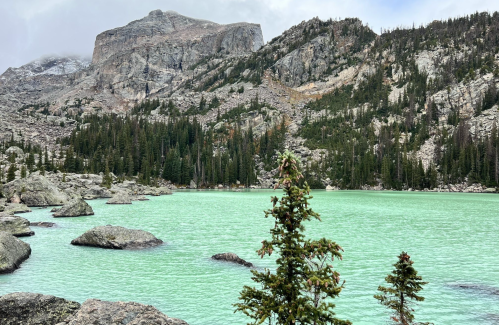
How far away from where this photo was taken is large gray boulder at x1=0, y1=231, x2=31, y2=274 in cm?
1453

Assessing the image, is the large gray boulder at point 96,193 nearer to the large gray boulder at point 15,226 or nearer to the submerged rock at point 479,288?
the large gray boulder at point 15,226

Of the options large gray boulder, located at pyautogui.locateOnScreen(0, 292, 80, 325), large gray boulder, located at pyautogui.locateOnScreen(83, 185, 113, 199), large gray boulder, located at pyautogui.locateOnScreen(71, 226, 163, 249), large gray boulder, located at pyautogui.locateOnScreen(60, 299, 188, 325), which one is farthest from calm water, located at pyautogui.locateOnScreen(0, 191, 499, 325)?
large gray boulder, located at pyautogui.locateOnScreen(83, 185, 113, 199)

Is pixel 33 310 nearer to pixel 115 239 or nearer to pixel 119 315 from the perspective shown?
pixel 119 315

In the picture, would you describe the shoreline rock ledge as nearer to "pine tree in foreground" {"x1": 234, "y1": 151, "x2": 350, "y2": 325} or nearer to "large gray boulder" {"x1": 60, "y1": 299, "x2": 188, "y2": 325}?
"large gray boulder" {"x1": 60, "y1": 299, "x2": 188, "y2": 325}

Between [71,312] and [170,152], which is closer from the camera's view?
[71,312]

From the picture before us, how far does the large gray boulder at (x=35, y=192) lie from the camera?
1745 inches

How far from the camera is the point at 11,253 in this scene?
50.6 ft

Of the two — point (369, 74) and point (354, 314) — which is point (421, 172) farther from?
point (354, 314)

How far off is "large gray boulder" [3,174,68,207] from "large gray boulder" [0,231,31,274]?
31896 mm

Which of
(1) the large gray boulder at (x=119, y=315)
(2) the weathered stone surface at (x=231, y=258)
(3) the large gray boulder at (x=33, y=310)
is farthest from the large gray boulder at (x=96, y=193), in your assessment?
(1) the large gray boulder at (x=119, y=315)

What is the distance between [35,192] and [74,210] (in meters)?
15.3

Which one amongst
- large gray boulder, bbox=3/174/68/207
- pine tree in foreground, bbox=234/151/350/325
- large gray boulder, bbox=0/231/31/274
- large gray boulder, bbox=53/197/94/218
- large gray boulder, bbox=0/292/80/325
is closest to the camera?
pine tree in foreground, bbox=234/151/350/325

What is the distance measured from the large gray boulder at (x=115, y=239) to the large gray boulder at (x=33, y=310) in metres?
11.3

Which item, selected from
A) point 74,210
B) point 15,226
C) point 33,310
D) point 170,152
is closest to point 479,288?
point 33,310
